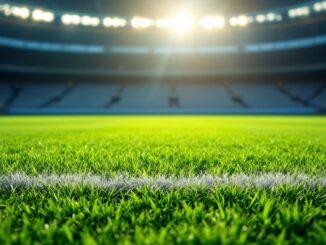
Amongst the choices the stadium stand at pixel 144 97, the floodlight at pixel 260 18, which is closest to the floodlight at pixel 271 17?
the floodlight at pixel 260 18

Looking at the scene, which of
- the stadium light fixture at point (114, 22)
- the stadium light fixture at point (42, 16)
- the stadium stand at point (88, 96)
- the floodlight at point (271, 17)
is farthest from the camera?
the stadium light fixture at point (114, 22)

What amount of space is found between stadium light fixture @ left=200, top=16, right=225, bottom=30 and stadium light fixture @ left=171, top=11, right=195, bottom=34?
1.31m

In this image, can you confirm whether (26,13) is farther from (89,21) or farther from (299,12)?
(299,12)

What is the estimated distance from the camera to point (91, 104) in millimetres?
30266

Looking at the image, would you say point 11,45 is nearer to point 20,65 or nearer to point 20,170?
point 20,65

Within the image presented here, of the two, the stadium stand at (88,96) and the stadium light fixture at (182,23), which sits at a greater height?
the stadium light fixture at (182,23)

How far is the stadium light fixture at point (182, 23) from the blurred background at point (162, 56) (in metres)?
0.12

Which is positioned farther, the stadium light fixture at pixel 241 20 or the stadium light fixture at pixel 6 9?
the stadium light fixture at pixel 241 20

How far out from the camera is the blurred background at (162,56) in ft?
95.8

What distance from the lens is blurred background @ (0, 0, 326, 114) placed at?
29.2 meters

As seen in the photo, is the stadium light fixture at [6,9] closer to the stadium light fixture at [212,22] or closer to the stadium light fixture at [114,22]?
the stadium light fixture at [114,22]

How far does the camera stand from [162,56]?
33.2m

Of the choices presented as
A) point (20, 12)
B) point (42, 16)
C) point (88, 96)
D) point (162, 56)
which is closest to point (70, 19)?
point (42, 16)

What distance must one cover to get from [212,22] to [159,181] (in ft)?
115
